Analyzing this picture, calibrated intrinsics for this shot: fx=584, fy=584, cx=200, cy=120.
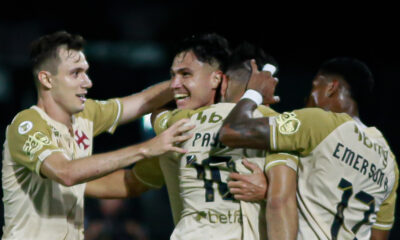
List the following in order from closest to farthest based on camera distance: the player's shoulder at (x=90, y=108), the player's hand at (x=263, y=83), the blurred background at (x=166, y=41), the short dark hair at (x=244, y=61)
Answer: the player's hand at (x=263, y=83), the short dark hair at (x=244, y=61), the player's shoulder at (x=90, y=108), the blurred background at (x=166, y=41)

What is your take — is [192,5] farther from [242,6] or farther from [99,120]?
[99,120]

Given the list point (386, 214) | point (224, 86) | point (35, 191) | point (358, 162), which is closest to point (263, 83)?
point (224, 86)

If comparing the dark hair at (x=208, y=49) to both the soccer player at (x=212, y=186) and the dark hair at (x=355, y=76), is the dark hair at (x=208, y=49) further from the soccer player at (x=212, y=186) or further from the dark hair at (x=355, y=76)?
the dark hair at (x=355, y=76)

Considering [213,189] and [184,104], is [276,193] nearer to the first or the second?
[213,189]

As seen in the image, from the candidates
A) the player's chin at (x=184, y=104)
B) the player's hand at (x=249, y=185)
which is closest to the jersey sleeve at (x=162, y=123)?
the player's chin at (x=184, y=104)

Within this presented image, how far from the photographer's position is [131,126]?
10.5 metres

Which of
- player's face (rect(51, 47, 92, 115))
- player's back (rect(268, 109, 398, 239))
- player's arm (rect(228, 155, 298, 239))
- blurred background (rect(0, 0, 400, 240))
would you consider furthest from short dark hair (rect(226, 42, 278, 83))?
blurred background (rect(0, 0, 400, 240))

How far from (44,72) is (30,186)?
80 cm

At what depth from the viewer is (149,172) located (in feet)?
14.3

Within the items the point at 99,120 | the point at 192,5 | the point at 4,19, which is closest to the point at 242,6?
the point at 192,5

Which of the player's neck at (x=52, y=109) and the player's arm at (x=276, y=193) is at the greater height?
the player's neck at (x=52, y=109)

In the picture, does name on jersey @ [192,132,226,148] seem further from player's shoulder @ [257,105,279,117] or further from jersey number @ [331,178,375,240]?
jersey number @ [331,178,375,240]

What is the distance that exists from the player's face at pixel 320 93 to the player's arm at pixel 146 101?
1.11m

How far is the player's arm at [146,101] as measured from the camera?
15.3 ft
